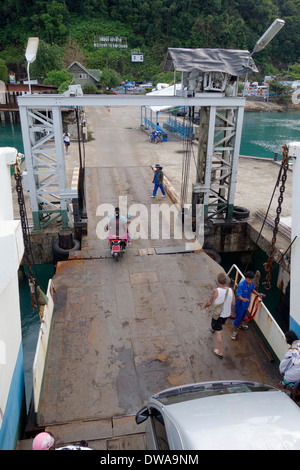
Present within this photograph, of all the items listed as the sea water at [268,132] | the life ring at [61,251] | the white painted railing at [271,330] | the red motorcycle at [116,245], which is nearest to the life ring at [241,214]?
the red motorcycle at [116,245]

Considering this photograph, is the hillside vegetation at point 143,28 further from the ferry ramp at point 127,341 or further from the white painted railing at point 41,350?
the white painted railing at point 41,350

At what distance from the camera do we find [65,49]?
77125 mm

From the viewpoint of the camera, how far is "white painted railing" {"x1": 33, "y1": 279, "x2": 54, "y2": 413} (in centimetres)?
532

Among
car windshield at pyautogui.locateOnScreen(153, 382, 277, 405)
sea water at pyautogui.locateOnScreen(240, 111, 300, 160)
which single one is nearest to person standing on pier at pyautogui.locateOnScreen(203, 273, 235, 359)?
car windshield at pyautogui.locateOnScreen(153, 382, 277, 405)

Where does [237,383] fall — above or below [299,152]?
below

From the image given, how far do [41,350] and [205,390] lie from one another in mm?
2811

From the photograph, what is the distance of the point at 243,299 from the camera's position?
6.48m

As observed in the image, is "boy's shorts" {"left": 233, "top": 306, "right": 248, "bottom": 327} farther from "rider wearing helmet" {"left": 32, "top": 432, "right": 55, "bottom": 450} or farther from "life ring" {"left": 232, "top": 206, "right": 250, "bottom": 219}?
"life ring" {"left": 232, "top": 206, "right": 250, "bottom": 219}

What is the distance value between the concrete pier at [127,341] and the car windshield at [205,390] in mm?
1115

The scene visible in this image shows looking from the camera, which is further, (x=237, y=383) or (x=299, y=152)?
(x=299, y=152)
